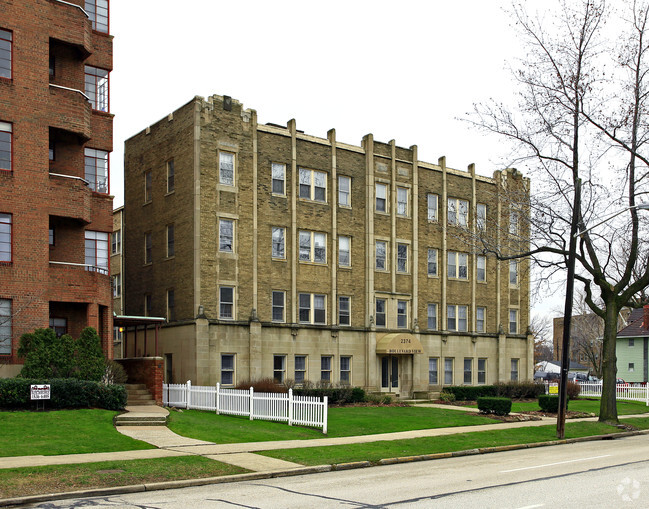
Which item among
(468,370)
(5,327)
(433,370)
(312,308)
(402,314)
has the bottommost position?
(468,370)

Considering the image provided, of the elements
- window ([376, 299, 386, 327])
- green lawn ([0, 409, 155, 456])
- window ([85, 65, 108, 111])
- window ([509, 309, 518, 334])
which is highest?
window ([85, 65, 108, 111])

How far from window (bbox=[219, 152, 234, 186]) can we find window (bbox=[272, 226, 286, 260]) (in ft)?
11.4

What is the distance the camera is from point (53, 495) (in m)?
12.8

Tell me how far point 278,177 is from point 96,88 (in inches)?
395

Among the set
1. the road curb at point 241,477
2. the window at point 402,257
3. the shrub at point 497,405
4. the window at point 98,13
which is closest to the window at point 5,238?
the window at point 98,13

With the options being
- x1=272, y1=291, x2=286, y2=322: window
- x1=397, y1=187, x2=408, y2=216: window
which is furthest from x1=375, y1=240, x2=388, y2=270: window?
x1=272, y1=291, x2=286, y2=322: window

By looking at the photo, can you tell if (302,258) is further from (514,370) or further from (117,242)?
(514,370)

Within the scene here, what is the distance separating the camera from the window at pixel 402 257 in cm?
4200

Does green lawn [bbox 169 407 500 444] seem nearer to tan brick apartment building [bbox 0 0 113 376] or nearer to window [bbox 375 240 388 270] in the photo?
tan brick apartment building [bbox 0 0 113 376]

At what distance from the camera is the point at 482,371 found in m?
45.8

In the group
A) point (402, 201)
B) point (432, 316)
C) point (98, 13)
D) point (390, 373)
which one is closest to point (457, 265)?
point (432, 316)

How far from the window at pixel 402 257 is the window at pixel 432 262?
2105mm

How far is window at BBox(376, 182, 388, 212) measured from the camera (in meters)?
41.4

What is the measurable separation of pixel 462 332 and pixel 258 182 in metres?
16.6
